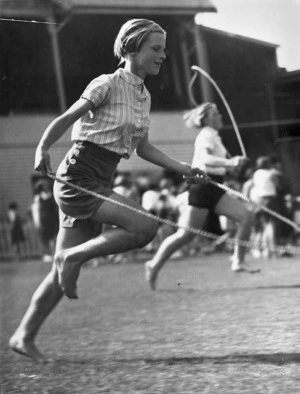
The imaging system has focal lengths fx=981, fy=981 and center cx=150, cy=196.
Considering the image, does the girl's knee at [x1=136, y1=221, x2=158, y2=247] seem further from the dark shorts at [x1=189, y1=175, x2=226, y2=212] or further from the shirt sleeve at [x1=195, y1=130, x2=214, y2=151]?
the dark shorts at [x1=189, y1=175, x2=226, y2=212]

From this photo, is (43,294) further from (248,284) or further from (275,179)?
(275,179)

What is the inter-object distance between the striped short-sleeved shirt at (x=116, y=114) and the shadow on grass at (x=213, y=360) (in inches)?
35.7

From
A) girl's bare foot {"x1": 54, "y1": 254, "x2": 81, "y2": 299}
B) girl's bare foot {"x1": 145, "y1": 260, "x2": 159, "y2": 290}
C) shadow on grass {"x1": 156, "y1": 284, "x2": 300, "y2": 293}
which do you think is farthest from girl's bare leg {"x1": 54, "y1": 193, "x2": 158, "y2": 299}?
girl's bare foot {"x1": 145, "y1": 260, "x2": 159, "y2": 290}

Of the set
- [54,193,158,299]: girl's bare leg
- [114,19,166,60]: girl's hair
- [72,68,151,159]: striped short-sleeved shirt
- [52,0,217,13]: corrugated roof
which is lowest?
[54,193,158,299]: girl's bare leg

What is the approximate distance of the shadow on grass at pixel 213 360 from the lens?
4000 mm

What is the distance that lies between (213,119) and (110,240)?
195cm

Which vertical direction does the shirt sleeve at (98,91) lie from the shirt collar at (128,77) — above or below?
below

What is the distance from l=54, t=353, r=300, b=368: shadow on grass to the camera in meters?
4.00

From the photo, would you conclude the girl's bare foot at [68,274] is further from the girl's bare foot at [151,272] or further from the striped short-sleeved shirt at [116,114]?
the girl's bare foot at [151,272]

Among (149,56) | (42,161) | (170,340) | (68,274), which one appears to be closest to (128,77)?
(149,56)

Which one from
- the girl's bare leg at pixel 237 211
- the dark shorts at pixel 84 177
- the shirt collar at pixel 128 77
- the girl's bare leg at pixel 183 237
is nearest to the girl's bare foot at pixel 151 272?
the girl's bare leg at pixel 183 237

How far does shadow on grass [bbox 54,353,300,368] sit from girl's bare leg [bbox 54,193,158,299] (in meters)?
0.41

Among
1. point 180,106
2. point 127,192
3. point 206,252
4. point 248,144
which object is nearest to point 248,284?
point 180,106

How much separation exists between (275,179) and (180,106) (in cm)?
600
